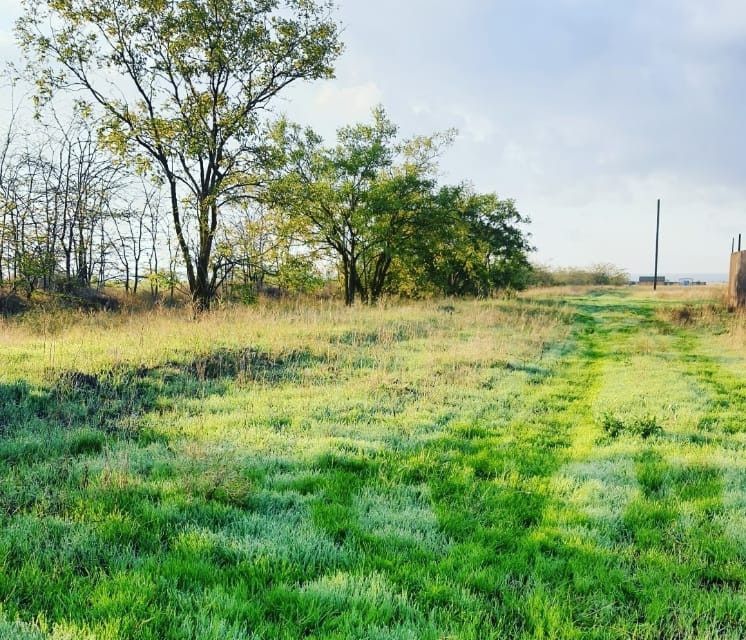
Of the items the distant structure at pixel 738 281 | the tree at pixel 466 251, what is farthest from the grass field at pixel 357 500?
the tree at pixel 466 251

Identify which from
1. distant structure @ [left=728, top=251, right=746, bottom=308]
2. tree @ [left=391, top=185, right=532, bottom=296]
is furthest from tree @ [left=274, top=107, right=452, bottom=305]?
distant structure @ [left=728, top=251, right=746, bottom=308]

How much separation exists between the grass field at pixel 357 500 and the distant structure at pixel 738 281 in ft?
46.3

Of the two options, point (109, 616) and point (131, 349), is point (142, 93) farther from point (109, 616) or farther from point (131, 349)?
point (109, 616)

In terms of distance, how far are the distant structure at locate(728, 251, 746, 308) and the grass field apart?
14.1m

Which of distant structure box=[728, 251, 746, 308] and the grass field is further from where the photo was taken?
distant structure box=[728, 251, 746, 308]

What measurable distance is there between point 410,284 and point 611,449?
2649cm

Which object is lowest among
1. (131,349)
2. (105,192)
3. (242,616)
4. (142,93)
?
(242,616)

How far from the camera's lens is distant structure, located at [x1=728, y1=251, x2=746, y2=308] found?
2114 cm

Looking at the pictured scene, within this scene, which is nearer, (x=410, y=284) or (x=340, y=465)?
(x=340, y=465)

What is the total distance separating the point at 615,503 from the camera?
181 inches

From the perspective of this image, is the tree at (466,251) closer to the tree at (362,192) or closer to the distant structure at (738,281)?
the tree at (362,192)

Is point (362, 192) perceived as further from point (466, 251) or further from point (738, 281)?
point (738, 281)

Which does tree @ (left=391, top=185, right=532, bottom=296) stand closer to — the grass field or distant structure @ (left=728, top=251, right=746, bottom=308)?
distant structure @ (left=728, top=251, right=746, bottom=308)

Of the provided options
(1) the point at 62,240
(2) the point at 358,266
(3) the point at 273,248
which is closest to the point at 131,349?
(3) the point at 273,248
